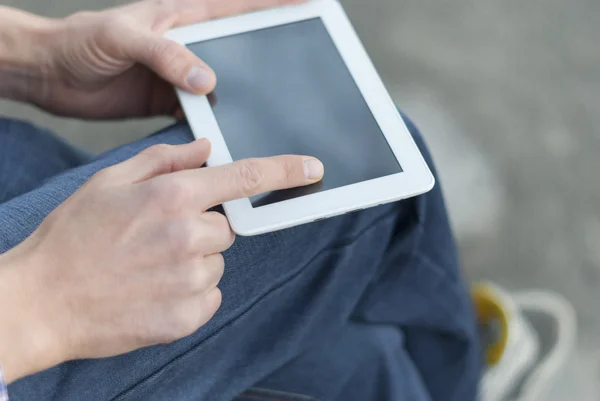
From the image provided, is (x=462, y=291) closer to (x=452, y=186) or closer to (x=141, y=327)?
(x=141, y=327)

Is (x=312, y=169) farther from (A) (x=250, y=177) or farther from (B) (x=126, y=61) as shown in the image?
(B) (x=126, y=61)

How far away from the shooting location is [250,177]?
0.46 metres

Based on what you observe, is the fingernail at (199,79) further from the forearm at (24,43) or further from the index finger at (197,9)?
the forearm at (24,43)

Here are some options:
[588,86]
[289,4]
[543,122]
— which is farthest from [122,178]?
[588,86]

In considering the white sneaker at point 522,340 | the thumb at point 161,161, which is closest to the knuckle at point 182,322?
the thumb at point 161,161

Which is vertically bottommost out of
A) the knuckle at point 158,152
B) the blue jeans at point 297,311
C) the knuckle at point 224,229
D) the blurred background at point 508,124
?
the blurred background at point 508,124

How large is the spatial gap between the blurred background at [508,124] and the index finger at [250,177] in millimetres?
702

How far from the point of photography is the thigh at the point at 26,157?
1.89ft

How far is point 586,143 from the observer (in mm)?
1181

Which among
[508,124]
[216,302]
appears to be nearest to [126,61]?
[216,302]

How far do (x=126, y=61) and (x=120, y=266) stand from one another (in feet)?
0.89

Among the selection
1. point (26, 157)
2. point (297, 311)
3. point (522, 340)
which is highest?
point (26, 157)

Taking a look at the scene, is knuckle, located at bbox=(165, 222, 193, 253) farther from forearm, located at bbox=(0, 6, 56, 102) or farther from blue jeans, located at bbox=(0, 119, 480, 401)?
forearm, located at bbox=(0, 6, 56, 102)

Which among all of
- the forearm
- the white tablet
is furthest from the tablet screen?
the forearm
